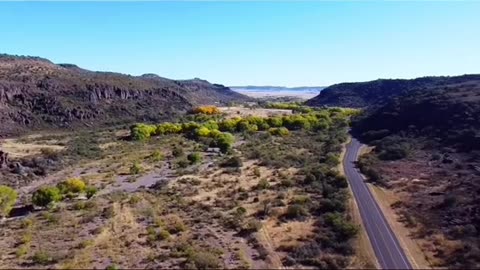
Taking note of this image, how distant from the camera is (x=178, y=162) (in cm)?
7488

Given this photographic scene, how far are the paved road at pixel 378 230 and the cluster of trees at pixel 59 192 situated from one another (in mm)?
30589

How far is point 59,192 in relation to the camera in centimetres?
5178

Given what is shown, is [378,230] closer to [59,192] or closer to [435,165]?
[59,192]

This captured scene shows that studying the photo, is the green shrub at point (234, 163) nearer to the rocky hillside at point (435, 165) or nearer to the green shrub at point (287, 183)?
the green shrub at point (287, 183)

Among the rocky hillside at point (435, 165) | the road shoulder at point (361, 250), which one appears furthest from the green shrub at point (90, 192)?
the rocky hillside at point (435, 165)

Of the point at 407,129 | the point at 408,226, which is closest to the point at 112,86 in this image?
the point at 407,129

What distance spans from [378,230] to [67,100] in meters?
112

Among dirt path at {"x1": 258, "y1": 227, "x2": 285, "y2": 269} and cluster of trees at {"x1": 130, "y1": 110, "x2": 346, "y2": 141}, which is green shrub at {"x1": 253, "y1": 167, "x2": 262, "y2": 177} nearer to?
dirt path at {"x1": 258, "y1": 227, "x2": 285, "y2": 269}

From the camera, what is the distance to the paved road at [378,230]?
35375mm

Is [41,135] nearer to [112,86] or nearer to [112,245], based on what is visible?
[112,86]

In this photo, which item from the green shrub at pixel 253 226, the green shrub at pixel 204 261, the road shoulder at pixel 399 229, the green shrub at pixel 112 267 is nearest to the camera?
the green shrub at pixel 112 267

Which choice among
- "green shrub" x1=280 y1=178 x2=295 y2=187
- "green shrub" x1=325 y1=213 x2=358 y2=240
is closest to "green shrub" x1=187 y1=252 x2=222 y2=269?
"green shrub" x1=325 y1=213 x2=358 y2=240

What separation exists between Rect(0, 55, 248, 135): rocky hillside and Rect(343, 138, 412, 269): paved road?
84960 mm

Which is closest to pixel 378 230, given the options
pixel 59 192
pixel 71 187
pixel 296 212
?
pixel 296 212
